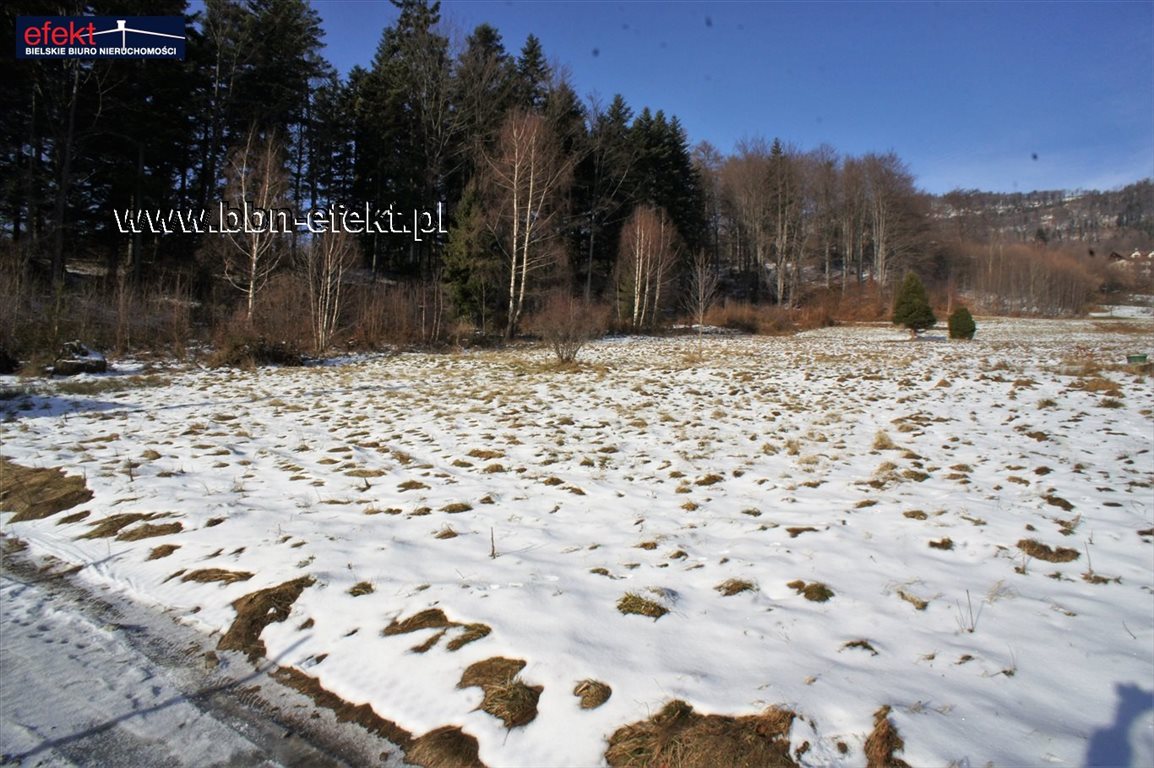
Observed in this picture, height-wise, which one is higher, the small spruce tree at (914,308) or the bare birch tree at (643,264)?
the bare birch tree at (643,264)

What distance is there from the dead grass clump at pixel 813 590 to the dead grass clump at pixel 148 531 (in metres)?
5.10

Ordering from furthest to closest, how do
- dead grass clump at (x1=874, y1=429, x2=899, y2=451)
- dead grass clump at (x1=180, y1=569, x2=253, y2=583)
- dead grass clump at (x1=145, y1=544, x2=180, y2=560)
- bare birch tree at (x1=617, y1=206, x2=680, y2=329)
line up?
1. bare birch tree at (x1=617, y1=206, x2=680, y2=329)
2. dead grass clump at (x1=874, y1=429, x2=899, y2=451)
3. dead grass clump at (x1=145, y1=544, x2=180, y2=560)
4. dead grass clump at (x1=180, y1=569, x2=253, y2=583)

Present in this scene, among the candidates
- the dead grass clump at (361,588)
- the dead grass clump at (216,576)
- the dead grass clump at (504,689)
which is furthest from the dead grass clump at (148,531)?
the dead grass clump at (504,689)

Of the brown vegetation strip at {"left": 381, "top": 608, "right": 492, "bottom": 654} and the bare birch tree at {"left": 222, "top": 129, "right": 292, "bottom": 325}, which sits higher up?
the bare birch tree at {"left": 222, "top": 129, "right": 292, "bottom": 325}

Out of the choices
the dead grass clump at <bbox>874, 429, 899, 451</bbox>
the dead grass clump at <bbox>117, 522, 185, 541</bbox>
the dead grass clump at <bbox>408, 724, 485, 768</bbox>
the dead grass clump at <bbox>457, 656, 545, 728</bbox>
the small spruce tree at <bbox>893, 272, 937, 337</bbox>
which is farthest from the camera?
the small spruce tree at <bbox>893, 272, 937, 337</bbox>

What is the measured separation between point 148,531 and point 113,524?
20.0 inches

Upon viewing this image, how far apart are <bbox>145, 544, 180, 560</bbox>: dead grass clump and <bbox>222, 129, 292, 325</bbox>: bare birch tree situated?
19.0 meters

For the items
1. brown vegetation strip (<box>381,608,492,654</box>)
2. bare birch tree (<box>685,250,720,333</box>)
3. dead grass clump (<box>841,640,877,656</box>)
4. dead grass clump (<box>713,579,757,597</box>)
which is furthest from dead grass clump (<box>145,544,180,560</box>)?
bare birch tree (<box>685,250,720,333</box>)

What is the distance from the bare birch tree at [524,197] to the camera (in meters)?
28.0

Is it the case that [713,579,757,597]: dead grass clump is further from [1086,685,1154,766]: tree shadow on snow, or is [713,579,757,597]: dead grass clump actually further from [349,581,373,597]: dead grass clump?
[349,581,373,597]: dead grass clump

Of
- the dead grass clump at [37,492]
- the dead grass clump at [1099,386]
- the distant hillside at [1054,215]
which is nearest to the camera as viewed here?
the dead grass clump at [37,492]

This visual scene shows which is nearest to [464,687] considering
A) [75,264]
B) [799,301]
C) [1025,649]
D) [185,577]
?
[185,577]

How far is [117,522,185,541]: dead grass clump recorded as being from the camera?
4.71 m

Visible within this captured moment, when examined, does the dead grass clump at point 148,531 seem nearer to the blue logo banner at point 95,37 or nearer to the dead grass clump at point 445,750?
the dead grass clump at point 445,750
